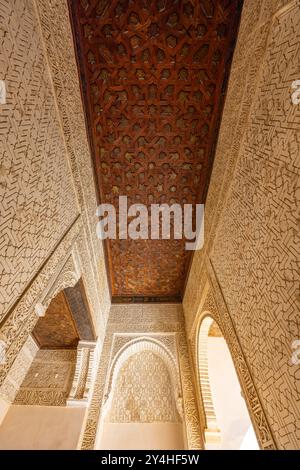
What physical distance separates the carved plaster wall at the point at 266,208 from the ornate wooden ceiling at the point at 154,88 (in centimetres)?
24

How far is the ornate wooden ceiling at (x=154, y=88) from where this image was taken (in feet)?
5.03

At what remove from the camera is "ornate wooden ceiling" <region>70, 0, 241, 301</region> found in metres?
1.53

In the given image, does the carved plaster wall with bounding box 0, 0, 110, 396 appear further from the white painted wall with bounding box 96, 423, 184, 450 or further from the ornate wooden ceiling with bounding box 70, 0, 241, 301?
the white painted wall with bounding box 96, 423, 184, 450

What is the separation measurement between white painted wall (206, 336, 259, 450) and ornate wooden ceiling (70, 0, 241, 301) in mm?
3051

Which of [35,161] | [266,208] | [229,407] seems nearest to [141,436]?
[229,407]

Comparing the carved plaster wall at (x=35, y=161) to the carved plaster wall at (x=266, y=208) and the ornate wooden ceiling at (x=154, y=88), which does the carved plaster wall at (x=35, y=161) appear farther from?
the carved plaster wall at (x=266, y=208)

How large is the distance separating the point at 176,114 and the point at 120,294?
10.5ft

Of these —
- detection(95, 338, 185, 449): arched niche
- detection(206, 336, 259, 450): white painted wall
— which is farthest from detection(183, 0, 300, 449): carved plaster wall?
detection(206, 336, 259, 450): white painted wall

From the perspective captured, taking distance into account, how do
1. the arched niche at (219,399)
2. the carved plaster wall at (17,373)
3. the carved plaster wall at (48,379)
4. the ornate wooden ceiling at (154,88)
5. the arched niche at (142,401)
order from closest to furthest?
the ornate wooden ceiling at (154,88)
the arched niche at (219,399)
the arched niche at (142,401)
the carved plaster wall at (17,373)
the carved plaster wall at (48,379)

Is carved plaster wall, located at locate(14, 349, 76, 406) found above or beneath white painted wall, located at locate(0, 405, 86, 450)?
above

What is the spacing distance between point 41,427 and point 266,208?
12.3 feet

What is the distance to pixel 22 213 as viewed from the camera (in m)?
1.12

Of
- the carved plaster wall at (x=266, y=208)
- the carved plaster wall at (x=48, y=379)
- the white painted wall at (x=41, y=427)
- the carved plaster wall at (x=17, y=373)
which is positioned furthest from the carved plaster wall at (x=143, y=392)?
the carved plaster wall at (x=266, y=208)

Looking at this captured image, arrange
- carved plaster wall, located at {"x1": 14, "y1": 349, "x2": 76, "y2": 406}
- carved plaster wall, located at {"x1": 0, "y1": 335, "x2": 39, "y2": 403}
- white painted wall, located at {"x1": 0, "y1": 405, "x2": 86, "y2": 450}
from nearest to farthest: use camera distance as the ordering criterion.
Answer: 1. white painted wall, located at {"x1": 0, "y1": 405, "x2": 86, "y2": 450}
2. carved plaster wall, located at {"x1": 0, "y1": 335, "x2": 39, "y2": 403}
3. carved plaster wall, located at {"x1": 14, "y1": 349, "x2": 76, "y2": 406}
